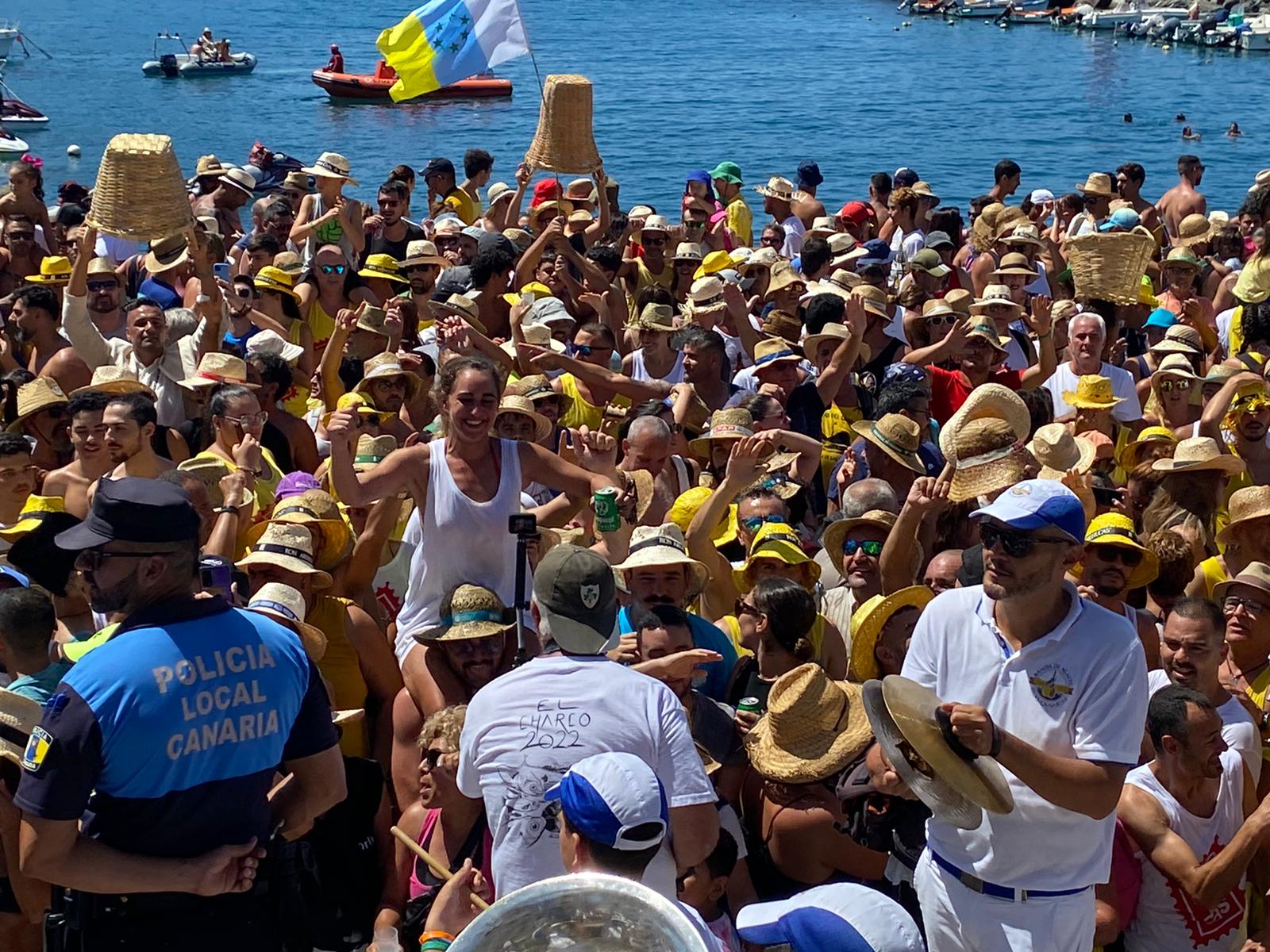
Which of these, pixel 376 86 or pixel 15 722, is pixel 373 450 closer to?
pixel 15 722

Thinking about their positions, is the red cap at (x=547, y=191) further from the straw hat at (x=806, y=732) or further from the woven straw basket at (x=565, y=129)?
the straw hat at (x=806, y=732)

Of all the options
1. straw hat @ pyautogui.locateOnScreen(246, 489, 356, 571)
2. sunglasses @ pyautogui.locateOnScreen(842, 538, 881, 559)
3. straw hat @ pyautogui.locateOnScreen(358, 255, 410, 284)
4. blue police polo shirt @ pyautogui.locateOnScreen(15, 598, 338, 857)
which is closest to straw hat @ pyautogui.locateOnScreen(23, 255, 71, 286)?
straw hat @ pyautogui.locateOnScreen(358, 255, 410, 284)

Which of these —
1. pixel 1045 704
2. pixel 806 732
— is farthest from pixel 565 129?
pixel 1045 704

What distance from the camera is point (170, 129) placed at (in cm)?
4472

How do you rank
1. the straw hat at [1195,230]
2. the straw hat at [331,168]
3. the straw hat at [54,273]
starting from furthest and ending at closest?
the straw hat at [1195,230]
the straw hat at [331,168]
the straw hat at [54,273]

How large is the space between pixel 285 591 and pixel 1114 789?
2.79 m

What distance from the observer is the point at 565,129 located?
10.7m

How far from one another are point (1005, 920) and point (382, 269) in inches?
275

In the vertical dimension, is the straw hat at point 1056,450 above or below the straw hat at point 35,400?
below

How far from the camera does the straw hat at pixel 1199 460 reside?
6.41 meters

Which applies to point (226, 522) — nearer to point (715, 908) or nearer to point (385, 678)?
point (385, 678)

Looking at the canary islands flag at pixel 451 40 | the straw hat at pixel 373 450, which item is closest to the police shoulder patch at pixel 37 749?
the straw hat at pixel 373 450

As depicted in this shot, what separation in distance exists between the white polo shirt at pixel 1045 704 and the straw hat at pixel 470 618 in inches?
65.5

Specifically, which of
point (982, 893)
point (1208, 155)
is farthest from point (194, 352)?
point (1208, 155)
